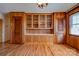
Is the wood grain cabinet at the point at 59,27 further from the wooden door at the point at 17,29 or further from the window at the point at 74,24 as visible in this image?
the wooden door at the point at 17,29

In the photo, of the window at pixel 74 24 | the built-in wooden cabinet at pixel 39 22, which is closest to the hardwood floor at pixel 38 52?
the window at pixel 74 24

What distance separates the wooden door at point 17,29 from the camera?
38.5ft

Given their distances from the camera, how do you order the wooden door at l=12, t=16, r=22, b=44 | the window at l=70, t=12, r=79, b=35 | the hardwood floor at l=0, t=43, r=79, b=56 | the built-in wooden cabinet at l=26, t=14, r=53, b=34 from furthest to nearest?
1. the built-in wooden cabinet at l=26, t=14, r=53, b=34
2. the wooden door at l=12, t=16, r=22, b=44
3. the window at l=70, t=12, r=79, b=35
4. the hardwood floor at l=0, t=43, r=79, b=56

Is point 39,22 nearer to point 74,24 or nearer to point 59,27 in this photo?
point 59,27

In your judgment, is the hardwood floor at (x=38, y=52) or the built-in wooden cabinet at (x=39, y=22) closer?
the hardwood floor at (x=38, y=52)

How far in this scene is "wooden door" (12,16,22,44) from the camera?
38.5 ft

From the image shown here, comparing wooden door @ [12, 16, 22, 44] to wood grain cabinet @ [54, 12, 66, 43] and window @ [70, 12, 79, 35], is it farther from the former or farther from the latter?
window @ [70, 12, 79, 35]

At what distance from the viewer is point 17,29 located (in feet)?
38.8

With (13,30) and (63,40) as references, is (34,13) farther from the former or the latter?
(63,40)

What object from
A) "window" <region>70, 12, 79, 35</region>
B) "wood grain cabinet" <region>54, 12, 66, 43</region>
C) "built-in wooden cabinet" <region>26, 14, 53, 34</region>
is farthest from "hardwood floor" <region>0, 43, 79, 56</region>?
"built-in wooden cabinet" <region>26, 14, 53, 34</region>

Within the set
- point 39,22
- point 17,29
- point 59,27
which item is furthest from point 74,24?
point 17,29

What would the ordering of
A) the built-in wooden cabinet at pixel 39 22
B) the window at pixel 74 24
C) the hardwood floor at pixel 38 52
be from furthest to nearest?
the built-in wooden cabinet at pixel 39 22
the window at pixel 74 24
the hardwood floor at pixel 38 52

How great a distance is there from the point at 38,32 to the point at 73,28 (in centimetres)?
332

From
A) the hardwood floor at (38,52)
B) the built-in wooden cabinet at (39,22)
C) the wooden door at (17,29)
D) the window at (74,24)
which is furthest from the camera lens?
→ the built-in wooden cabinet at (39,22)
